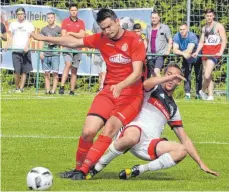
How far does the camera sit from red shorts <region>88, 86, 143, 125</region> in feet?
36.2

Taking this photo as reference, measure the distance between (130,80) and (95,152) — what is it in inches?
36.2

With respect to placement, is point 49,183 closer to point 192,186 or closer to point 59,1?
point 192,186

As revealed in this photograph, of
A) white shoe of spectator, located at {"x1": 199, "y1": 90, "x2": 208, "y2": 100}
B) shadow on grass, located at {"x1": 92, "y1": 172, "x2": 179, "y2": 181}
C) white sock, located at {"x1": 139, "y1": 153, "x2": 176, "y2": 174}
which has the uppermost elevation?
white sock, located at {"x1": 139, "y1": 153, "x2": 176, "y2": 174}

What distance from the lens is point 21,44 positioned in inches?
915

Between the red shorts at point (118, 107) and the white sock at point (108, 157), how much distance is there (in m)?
0.39

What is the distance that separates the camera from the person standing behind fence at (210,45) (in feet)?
71.4

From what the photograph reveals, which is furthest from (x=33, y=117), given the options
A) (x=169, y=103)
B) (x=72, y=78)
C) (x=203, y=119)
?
(x=169, y=103)

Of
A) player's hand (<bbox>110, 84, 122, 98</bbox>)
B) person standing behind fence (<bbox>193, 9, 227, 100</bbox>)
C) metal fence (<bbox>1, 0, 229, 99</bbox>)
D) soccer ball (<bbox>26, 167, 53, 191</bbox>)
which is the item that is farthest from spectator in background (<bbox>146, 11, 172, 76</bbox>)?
soccer ball (<bbox>26, 167, 53, 191</bbox>)

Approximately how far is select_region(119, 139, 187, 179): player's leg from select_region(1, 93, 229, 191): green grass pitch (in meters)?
0.12

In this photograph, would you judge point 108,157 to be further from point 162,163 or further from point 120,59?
point 120,59

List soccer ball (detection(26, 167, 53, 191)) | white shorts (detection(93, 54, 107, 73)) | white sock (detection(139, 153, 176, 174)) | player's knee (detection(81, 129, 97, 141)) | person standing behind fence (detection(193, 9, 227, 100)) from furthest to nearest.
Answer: white shorts (detection(93, 54, 107, 73)), person standing behind fence (detection(193, 9, 227, 100)), player's knee (detection(81, 129, 97, 141)), white sock (detection(139, 153, 176, 174)), soccer ball (detection(26, 167, 53, 191))

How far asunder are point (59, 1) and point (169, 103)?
16345 millimetres

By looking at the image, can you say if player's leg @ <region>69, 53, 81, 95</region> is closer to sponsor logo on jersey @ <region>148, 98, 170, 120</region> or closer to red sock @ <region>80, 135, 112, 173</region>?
sponsor logo on jersey @ <region>148, 98, 170, 120</region>

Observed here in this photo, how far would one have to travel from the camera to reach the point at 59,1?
1066 inches
